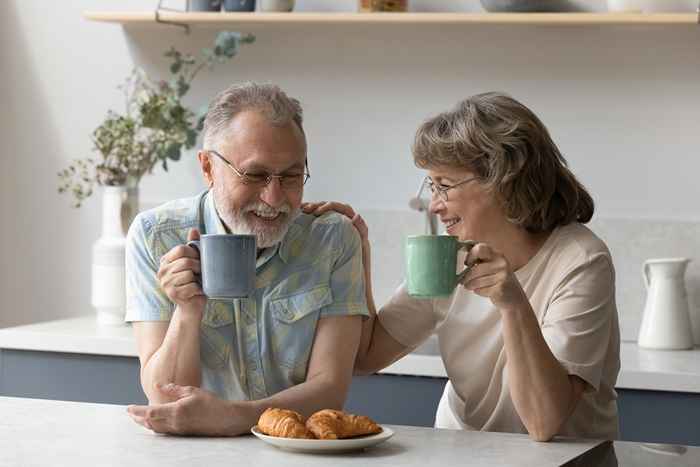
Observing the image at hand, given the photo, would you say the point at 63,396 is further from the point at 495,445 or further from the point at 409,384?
the point at 495,445

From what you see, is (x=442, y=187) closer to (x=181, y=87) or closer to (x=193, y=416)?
(x=193, y=416)

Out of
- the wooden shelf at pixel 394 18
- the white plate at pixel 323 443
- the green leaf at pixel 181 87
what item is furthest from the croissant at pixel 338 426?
the green leaf at pixel 181 87

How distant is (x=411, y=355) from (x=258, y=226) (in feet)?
3.15

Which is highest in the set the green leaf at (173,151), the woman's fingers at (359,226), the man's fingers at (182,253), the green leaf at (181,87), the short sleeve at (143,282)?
the green leaf at (181,87)

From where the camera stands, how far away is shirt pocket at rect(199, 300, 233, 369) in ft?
6.79

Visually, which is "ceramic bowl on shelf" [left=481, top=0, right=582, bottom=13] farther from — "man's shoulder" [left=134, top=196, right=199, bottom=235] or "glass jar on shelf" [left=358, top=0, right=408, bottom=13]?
"man's shoulder" [left=134, top=196, right=199, bottom=235]

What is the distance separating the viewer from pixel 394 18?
326 cm

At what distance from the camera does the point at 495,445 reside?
5.77 ft

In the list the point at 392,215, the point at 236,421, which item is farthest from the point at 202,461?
the point at 392,215

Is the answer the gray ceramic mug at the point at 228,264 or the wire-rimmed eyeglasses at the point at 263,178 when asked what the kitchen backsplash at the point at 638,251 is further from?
the gray ceramic mug at the point at 228,264

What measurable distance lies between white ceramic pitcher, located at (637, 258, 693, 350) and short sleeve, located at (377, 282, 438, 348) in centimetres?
102

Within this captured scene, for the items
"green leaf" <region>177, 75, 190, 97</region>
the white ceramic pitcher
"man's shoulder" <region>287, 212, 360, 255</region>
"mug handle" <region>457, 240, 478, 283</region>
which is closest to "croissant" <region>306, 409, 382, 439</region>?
"mug handle" <region>457, 240, 478, 283</region>

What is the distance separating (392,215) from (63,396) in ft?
3.35

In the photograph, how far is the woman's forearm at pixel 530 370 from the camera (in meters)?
1.90
